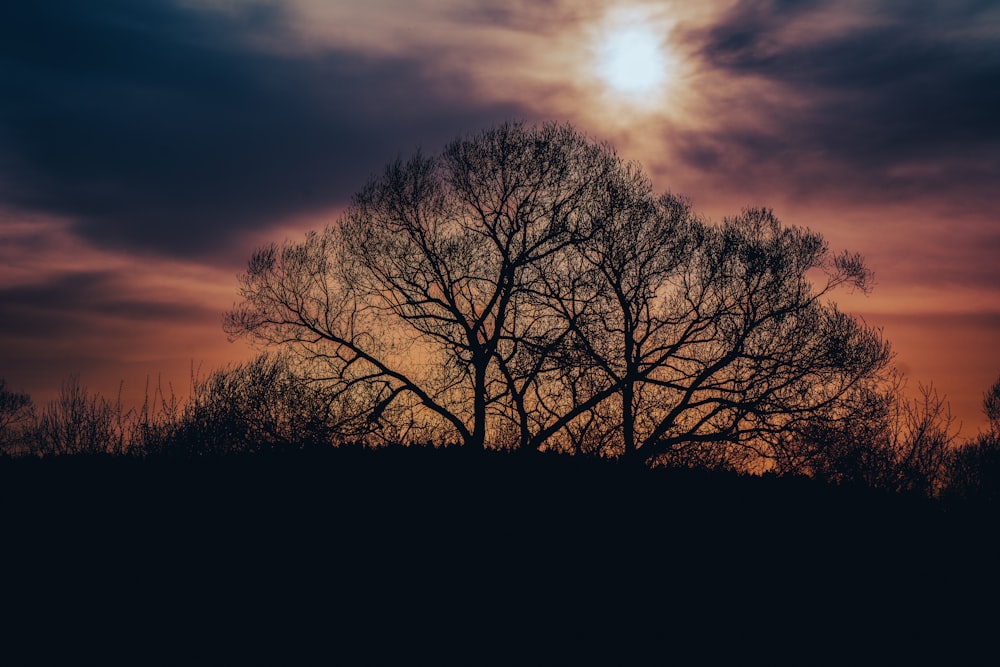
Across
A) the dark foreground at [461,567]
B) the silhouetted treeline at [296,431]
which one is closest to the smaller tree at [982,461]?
the silhouetted treeline at [296,431]

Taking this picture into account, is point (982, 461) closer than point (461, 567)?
No

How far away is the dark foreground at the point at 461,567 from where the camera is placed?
7734 millimetres

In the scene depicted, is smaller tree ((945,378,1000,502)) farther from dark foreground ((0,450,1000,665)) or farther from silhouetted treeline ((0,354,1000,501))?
dark foreground ((0,450,1000,665))

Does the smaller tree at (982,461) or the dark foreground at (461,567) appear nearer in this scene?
the dark foreground at (461,567)

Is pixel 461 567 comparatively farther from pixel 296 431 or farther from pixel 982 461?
pixel 982 461

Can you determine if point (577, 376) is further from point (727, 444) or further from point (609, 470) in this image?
point (609, 470)

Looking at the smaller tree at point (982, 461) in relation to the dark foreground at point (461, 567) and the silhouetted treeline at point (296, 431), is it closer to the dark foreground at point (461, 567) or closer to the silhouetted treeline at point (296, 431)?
the silhouetted treeline at point (296, 431)

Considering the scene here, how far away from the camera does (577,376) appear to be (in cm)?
2312

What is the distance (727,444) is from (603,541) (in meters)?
15.1

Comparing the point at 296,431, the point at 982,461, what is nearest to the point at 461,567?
the point at 296,431

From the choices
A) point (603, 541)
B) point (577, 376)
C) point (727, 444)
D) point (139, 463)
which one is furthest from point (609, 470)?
point (727, 444)

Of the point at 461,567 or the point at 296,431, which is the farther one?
the point at 296,431

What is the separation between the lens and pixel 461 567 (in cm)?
898

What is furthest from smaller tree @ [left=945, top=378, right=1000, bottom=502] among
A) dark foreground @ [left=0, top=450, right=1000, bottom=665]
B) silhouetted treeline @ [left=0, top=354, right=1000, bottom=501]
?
dark foreground @ [left=0, top=450, right=1000, bottom=665]
